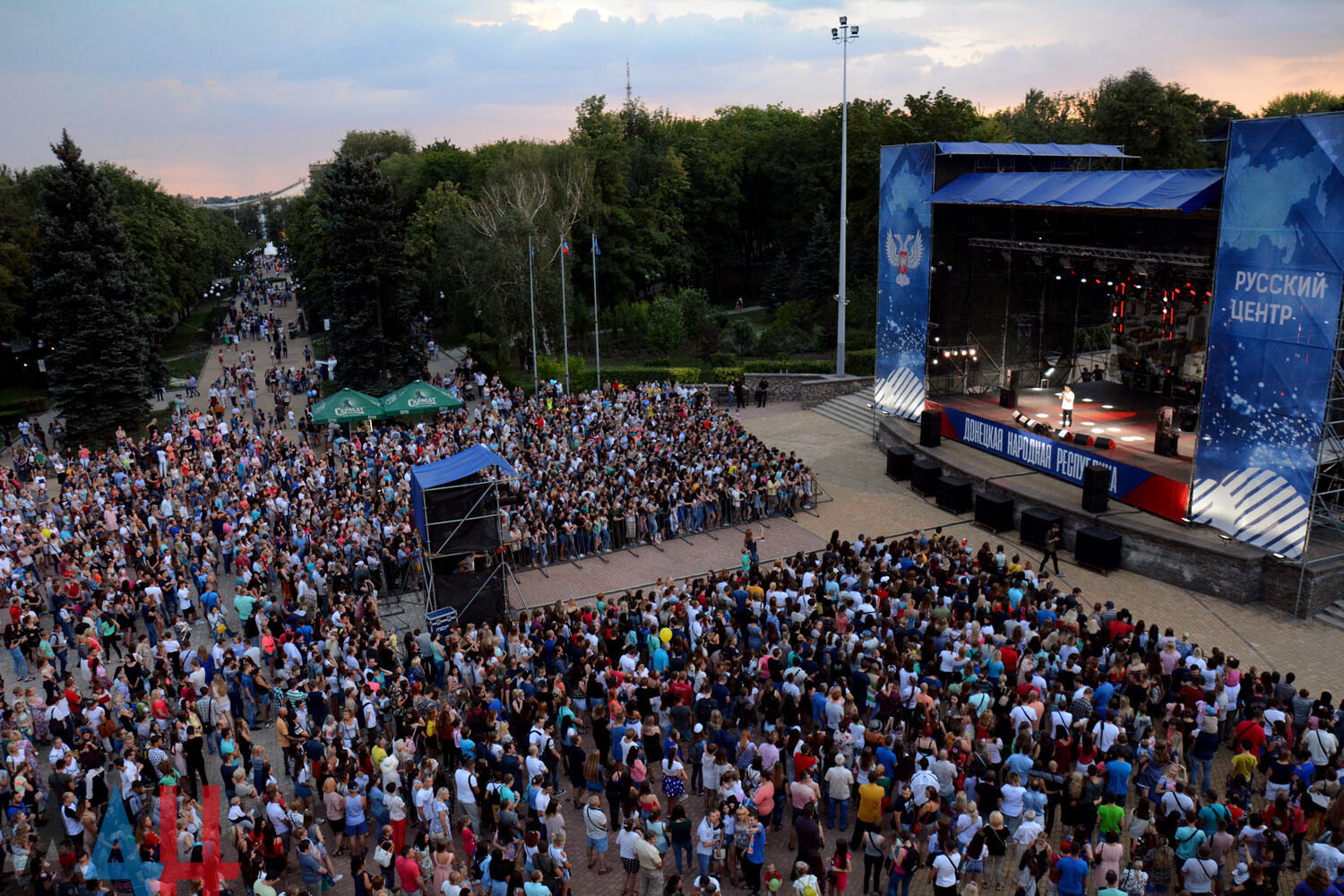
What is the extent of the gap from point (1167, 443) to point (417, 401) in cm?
2036

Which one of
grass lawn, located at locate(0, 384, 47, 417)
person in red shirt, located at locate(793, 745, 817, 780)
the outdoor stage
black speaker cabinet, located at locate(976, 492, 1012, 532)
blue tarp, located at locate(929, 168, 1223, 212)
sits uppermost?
blue tarp, located at locate(929, 168, 1223, 212)

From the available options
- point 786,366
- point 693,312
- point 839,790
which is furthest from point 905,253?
point 839,790

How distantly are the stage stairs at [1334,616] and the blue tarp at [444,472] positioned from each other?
13928 mm

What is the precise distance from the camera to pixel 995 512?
2030 cm

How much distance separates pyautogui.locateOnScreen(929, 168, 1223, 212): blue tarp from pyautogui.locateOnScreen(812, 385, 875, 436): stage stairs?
315 inches

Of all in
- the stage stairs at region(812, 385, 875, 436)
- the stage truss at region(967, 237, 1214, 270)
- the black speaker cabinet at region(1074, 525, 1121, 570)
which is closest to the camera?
the black speaker cabinet at region(1074, 525, 1121, 570)

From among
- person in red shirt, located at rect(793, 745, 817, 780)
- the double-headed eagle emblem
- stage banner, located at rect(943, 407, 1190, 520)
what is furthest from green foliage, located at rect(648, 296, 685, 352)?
person in red shirt, located at rect(793, 745, 817, 780)

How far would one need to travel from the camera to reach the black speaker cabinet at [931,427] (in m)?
24.0

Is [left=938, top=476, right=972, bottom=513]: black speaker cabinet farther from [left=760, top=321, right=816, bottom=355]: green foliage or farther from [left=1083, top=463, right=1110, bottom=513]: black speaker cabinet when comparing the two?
[left=760, top=321, right=816, bottom=355]: green foliage

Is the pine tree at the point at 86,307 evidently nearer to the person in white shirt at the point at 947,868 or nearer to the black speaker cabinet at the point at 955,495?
the black speaker cabinet at the point at 955,495

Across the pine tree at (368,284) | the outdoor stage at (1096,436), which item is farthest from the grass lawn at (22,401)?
the outdoor stage at (1096,436)

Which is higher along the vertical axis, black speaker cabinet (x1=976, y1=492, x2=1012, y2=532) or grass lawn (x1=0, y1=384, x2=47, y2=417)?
grass lawn (x1=0, y1=384, x2=47, y2=417)

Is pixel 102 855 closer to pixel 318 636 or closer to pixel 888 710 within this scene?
pixel 318 636

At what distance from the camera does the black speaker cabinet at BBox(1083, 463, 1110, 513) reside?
18.5m
